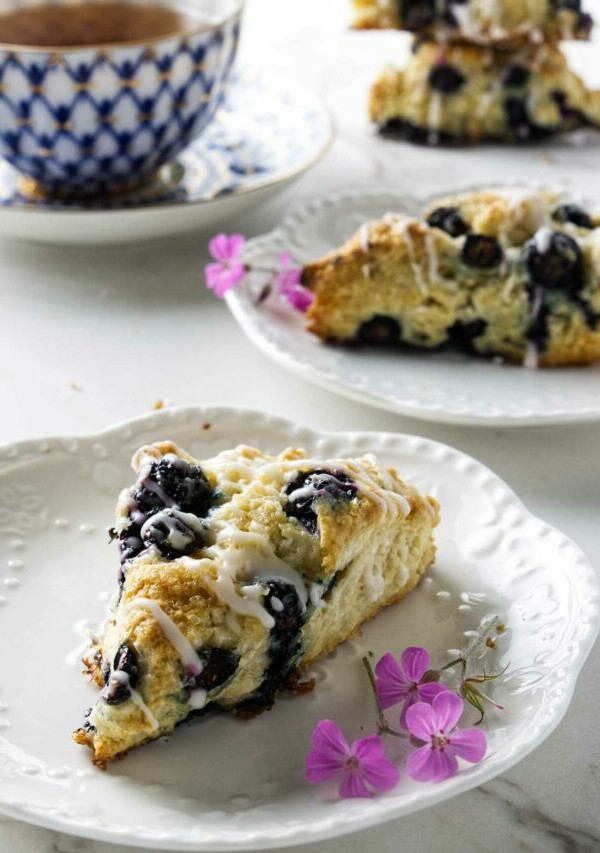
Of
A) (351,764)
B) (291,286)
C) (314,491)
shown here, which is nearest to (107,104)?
(291,286)

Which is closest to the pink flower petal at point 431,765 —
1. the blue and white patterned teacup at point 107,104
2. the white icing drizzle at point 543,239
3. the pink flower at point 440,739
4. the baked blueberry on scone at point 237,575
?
the pink flower at point 440,739

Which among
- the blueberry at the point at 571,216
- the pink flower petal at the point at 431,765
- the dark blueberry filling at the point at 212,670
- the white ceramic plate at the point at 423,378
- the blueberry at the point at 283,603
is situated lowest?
the white ceramic plate at the point at 423,378

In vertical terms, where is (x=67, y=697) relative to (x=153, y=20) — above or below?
below

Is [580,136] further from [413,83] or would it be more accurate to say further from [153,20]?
[153,20]

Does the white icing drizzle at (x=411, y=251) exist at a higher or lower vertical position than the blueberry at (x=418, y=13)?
lower

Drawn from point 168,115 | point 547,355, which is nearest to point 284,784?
point 547,355

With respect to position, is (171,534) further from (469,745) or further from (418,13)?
(418,13)

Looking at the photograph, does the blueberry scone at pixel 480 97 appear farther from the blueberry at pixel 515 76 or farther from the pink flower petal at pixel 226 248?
the pink flower petal at pixel 226 248
